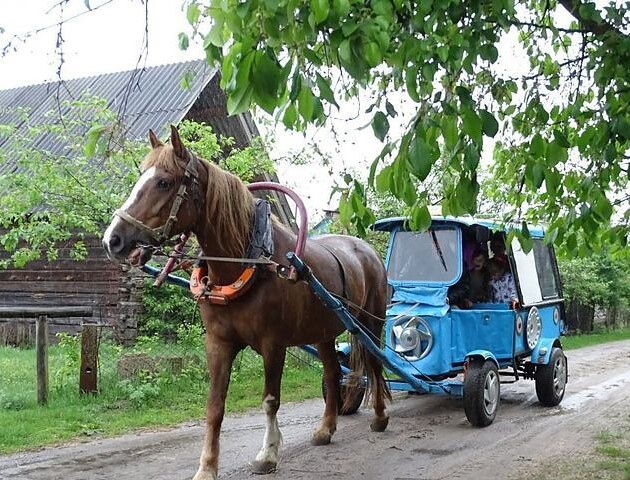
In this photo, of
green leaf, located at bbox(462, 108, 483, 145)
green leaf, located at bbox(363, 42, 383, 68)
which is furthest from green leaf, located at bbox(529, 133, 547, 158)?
green leaf, located at bbox(363, 42, 383, 68)

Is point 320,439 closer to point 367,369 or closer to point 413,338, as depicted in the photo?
point 367,369

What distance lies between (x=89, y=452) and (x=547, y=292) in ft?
19.6

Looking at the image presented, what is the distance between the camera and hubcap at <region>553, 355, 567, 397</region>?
8213mm

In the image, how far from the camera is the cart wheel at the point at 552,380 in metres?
8.05

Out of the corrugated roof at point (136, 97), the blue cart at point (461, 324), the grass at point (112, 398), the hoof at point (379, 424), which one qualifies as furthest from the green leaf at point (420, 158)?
the corrugated roof at point (136, 97)

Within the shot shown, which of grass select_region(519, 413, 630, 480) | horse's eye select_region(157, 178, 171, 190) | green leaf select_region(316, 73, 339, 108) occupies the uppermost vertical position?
horse's eye select_region(157, 178, 171, 190)

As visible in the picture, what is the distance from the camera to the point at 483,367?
6.87m

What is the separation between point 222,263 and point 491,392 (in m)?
3.63

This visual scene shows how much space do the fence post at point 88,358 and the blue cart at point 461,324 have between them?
2.74 m

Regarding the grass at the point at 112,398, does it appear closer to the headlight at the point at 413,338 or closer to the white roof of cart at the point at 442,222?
the headlight at the point at 413,338

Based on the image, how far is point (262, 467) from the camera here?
5.07 metres

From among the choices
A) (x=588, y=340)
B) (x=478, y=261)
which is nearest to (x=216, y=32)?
(x=478, y=261)

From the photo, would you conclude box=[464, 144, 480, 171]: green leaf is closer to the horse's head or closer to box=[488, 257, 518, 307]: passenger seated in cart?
the horse's head

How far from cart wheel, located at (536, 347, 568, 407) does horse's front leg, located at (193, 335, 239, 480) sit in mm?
4521
